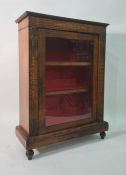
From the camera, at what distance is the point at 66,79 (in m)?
1.47

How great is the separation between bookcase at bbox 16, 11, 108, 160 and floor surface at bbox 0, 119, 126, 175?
72 millimetres

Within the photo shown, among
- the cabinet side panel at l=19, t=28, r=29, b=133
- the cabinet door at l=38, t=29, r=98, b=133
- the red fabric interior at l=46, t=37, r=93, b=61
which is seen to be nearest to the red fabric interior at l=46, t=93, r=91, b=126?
the cabinet door at l=38, t=29, r=98, b=133

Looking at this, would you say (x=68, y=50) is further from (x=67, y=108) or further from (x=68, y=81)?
(x=67, y=108)

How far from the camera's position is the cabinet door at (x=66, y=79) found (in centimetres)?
128

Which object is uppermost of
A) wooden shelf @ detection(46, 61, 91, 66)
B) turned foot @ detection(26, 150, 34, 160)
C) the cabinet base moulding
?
wooden shelf @ detection(46, 61, 91, 66)

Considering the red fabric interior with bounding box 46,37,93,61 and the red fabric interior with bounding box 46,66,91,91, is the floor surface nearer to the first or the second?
the red fabric interior with bounding box 46,66,91,91

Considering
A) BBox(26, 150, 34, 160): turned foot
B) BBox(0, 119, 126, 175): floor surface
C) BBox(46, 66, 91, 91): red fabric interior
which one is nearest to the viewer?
BBox(0, 119, 126, 175): floor surface

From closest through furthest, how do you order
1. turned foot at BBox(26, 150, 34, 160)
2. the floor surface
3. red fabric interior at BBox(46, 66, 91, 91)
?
the floor surface, turned foot at BBox(26, 150, 34, 160), red fabric interior at BBox(46, 66, 91, 91)

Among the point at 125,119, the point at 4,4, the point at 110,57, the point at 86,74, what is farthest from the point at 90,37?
the point at 125,119

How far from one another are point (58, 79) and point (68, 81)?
79mm

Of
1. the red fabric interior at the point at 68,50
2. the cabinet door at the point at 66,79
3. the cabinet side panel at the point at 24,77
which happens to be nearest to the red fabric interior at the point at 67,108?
the cabinet door at the point at 66,79

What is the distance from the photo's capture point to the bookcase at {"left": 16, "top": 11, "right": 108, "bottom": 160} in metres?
1.24

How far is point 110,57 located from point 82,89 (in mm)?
577

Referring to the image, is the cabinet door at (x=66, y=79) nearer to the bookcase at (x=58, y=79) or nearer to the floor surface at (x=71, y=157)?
the bookcase at (x=58, y=79)
